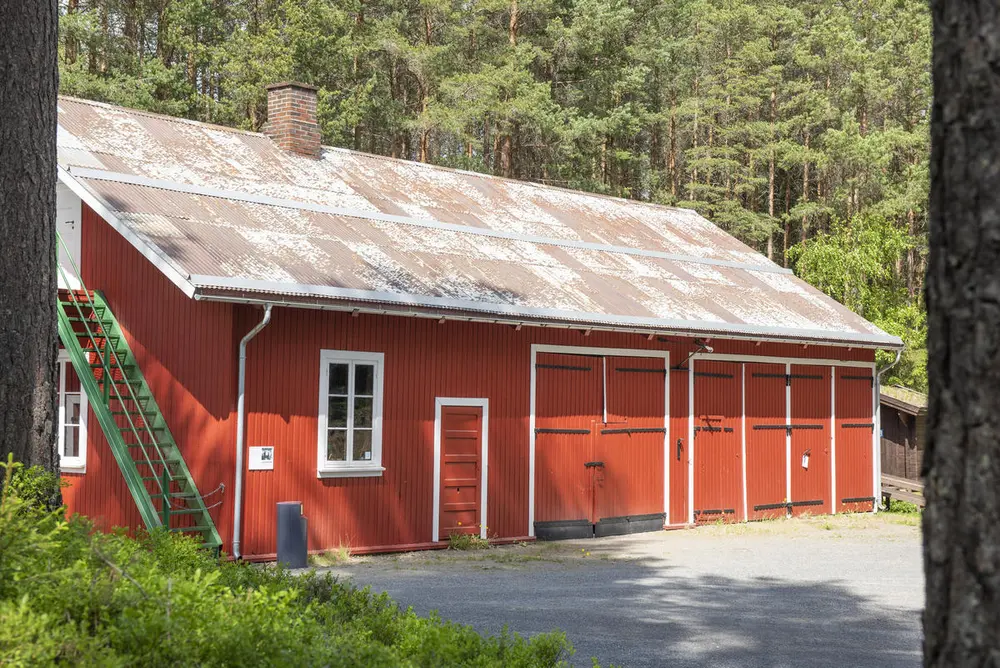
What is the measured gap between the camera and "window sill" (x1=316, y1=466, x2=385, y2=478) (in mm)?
14636

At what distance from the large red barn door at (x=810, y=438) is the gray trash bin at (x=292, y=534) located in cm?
1036

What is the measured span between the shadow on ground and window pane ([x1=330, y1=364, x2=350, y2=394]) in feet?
7.83

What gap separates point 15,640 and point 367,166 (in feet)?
55.4

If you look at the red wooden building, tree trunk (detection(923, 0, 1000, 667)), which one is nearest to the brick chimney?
the red wooden building

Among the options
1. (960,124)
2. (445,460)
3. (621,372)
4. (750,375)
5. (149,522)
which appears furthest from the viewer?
(750,375)

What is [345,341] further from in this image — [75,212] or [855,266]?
[855,266]

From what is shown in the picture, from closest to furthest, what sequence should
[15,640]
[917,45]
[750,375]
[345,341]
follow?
[15,640] → [345,341] → [750,375] → [917,45]

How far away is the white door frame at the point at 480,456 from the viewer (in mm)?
15852

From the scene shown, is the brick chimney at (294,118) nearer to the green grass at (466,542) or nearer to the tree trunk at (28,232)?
the green grass at (466,542)

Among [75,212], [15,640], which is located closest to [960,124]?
[15,640]

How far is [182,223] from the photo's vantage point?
49.2 feet

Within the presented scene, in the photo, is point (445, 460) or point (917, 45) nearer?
point (445, 460)

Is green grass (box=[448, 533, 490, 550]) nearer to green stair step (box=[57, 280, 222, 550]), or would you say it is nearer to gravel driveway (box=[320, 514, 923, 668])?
gravel driveway (box=[320, 514, 923, 668])

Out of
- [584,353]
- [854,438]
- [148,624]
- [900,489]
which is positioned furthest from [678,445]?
[148,624]
